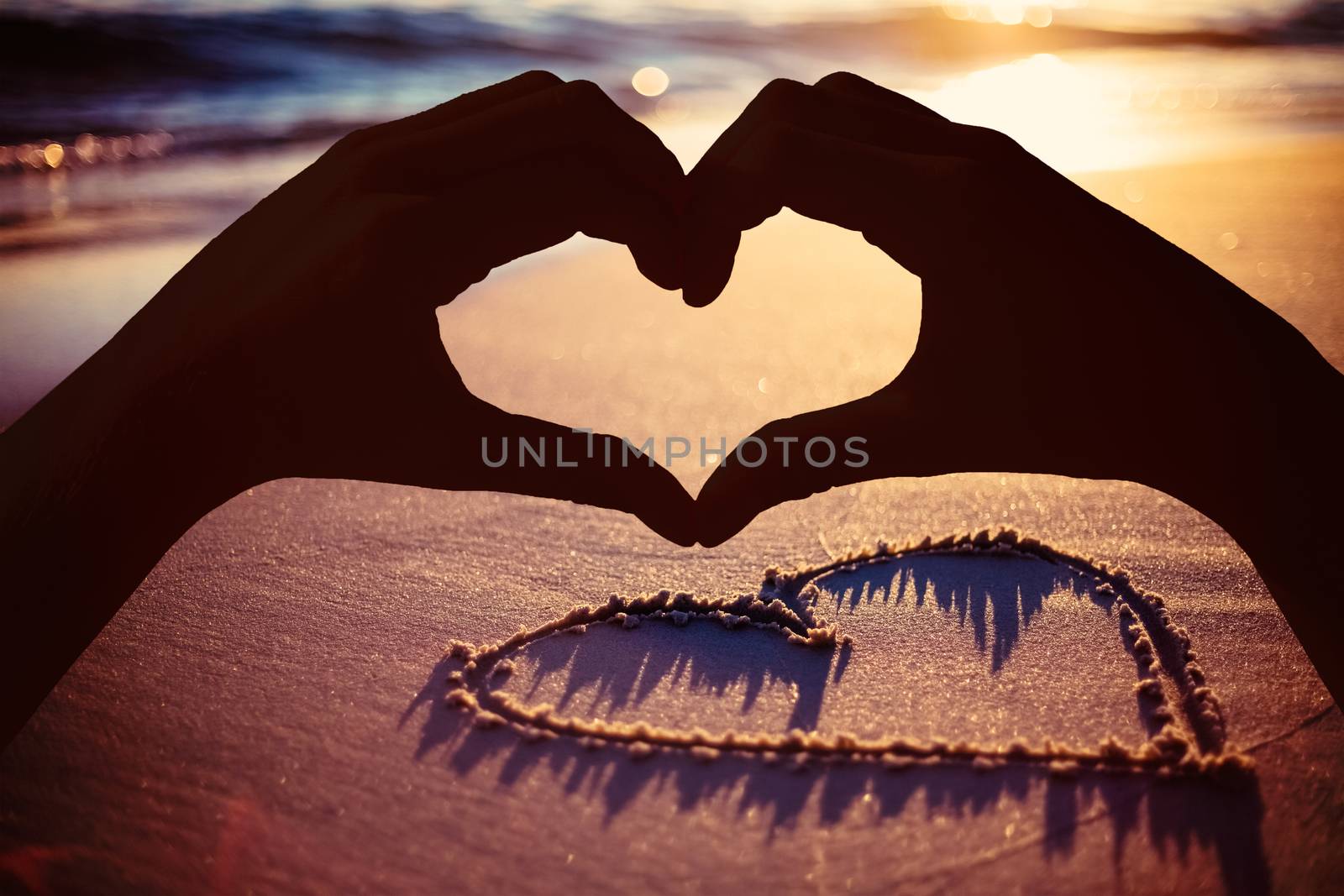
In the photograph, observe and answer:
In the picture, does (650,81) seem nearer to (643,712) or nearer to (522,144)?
(522,144)

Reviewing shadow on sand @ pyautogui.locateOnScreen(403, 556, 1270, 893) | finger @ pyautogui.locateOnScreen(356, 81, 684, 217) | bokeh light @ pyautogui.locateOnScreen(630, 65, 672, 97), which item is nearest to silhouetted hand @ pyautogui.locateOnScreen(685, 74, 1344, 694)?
finger @ pyautogui.locateOnScreen(356, 81, 684, 217)

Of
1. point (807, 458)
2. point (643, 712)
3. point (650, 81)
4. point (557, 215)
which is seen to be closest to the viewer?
point (807, 458)

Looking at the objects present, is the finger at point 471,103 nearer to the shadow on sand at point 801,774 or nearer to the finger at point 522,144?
the finger at point 522,144

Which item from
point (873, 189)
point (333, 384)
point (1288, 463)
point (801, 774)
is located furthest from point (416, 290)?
point (1288, 463)

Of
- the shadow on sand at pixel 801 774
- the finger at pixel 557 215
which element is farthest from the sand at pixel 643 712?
the finger at pixel 557 215

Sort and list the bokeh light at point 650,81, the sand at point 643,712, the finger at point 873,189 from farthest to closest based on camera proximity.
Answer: the bokeh light at point 650,81
the finger at point 873,189
the sand at point 643,712

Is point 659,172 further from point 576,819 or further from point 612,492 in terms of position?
point 576,819
